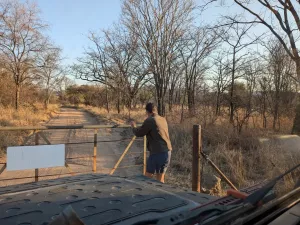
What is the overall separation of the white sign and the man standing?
1527 mm

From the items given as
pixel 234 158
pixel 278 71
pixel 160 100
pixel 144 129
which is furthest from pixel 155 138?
pixel 278 71

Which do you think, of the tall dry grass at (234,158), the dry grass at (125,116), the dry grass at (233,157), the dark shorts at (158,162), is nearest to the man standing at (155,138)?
the dark shorts at (158,162)

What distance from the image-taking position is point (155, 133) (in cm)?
536

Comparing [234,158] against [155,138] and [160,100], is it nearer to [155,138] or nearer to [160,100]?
[155,138]

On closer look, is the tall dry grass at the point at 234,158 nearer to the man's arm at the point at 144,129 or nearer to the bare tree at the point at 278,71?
the man's arm at the point at 144,129

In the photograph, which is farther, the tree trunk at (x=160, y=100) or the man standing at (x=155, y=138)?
the tree trunk at (x=160, y=100)

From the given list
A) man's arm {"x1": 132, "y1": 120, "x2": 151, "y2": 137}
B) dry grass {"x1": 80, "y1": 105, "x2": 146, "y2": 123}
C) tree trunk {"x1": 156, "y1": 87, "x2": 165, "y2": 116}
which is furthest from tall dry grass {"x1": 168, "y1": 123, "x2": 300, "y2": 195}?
dry grass {"x1": 80, "y1": 105, "x2": 146, "y2": 123}

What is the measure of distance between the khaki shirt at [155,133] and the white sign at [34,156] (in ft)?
5.07

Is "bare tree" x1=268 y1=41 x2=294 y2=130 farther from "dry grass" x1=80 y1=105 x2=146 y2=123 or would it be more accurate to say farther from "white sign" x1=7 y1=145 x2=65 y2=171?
"white sign" x1=7 y1=145 x2=65 y2=171

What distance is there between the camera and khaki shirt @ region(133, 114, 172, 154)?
210 inches

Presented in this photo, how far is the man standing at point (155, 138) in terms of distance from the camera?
210 inches

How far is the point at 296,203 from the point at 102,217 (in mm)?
1107

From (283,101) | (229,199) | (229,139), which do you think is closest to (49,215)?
(229,199)

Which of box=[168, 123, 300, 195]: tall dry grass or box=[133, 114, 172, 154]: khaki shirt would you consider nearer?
box=[133, 114, 172, 154]: khaki shirt
